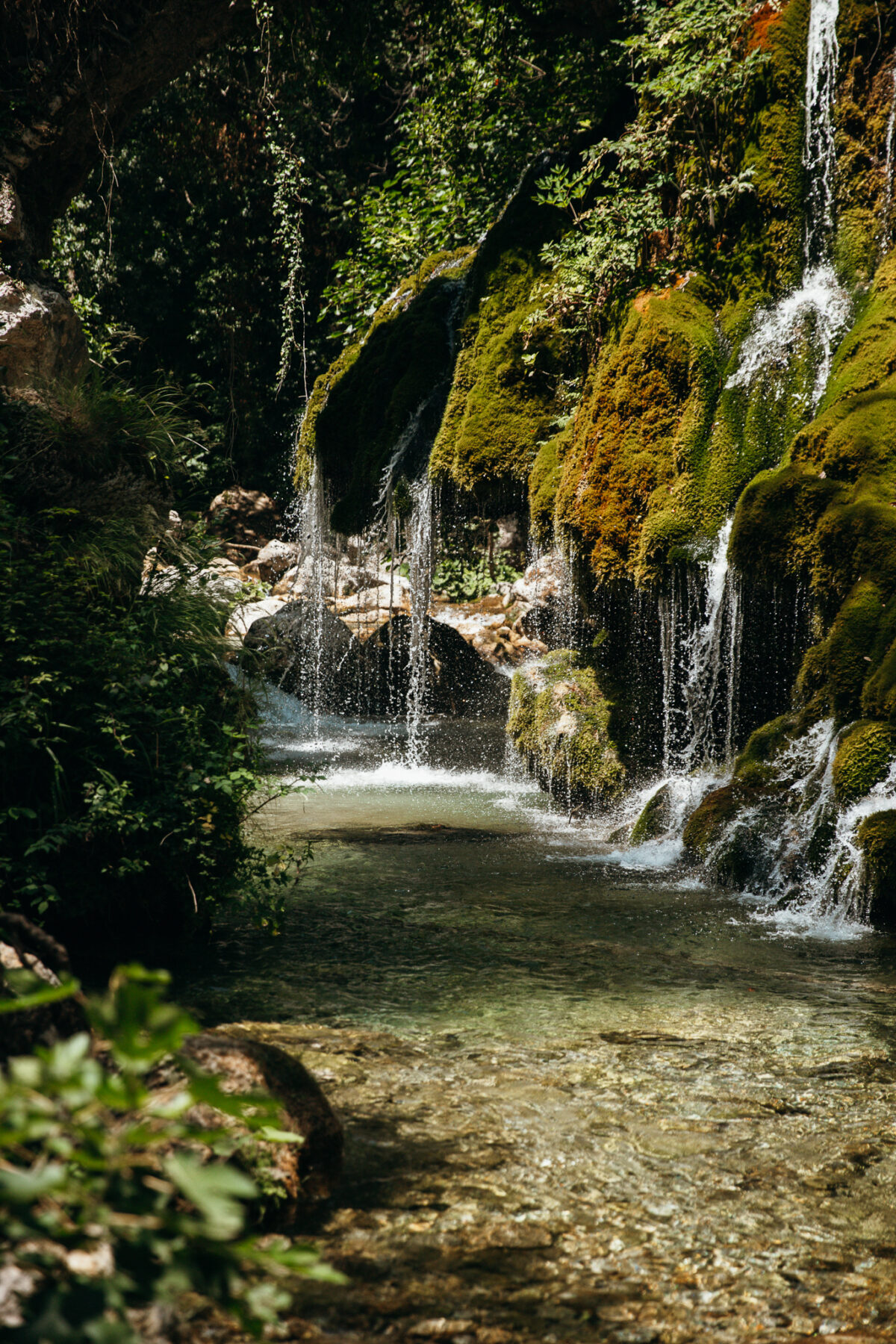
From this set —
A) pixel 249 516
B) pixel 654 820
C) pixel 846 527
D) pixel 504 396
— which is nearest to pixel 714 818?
pixel 654 820

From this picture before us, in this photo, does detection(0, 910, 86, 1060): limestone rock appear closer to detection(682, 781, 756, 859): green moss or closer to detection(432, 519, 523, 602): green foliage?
detection(682, 781, 756, 859): green moss

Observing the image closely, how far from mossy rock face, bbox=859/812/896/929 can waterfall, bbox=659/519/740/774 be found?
Answer: 2.35 m

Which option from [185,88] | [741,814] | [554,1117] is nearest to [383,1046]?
[554,1117]

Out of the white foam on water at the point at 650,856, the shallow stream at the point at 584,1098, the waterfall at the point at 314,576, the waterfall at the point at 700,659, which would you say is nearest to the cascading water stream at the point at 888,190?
the waterfall at the point at 700,659

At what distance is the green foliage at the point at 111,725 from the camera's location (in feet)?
15.3

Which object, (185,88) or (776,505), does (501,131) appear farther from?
(776,505)

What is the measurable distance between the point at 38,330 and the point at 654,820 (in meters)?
A: 6.66

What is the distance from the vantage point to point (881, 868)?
20.9 ft

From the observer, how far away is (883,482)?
7316mm

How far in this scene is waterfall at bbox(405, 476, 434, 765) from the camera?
1139 centimetres

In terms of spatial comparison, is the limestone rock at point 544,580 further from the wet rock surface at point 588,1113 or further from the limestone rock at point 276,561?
the wet rock surface at point 588,1113

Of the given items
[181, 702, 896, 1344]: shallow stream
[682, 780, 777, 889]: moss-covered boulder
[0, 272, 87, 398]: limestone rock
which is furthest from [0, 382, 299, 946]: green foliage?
[682, 780, 777, 889]: moss-covered boulder

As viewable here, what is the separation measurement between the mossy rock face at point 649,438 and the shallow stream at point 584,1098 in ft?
9.64

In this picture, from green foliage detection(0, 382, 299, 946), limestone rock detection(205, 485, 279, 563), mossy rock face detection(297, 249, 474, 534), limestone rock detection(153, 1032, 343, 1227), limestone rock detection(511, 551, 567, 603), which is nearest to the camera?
limestone rock detection(153, 1032, 343, 1227)
